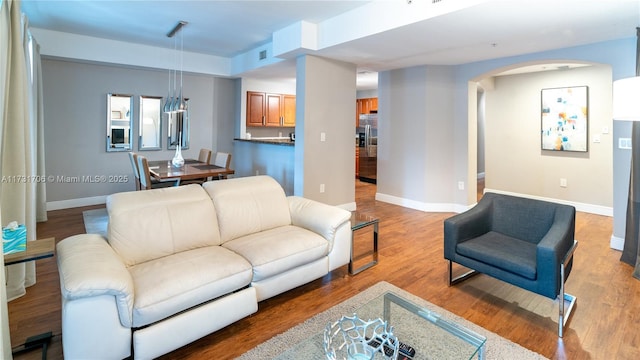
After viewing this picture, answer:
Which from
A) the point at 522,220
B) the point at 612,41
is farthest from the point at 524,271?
the point at 612,41

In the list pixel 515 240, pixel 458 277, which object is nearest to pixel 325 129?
pixel 458 277

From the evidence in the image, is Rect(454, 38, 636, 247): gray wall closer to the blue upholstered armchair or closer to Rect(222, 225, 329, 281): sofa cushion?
the blue upholstered armchair

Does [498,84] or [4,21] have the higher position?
[498,84]

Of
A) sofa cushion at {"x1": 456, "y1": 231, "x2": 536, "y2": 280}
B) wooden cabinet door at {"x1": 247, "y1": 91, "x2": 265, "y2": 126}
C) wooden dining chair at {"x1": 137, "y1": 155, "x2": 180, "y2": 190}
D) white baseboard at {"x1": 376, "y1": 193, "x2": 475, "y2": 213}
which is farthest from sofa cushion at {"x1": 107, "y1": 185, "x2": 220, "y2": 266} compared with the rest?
wooden cabinet door at {"x1": 247, "y1": 91, "x2": 265, "y2": 126}

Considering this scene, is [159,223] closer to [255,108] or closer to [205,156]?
[205,156]

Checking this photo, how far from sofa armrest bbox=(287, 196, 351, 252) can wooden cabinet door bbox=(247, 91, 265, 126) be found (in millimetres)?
4444

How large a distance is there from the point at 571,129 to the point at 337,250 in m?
4.91

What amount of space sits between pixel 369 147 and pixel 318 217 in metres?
5.69

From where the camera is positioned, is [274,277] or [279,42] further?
[279,42]

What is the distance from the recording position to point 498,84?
634cm

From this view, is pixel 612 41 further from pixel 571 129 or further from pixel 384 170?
pixel 384 170

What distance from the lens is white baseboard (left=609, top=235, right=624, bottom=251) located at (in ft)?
12.0

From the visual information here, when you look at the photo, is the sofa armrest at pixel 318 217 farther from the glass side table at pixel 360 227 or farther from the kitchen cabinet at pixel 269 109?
the kitchen cabinet at pixel 269 109

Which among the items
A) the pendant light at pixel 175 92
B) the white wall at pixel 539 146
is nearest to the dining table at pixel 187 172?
the pendant light at pixel 175 92
